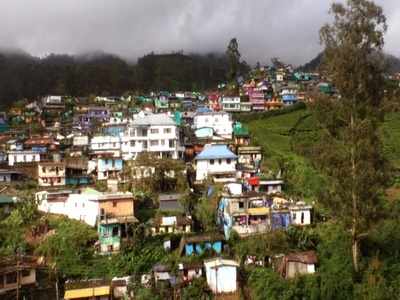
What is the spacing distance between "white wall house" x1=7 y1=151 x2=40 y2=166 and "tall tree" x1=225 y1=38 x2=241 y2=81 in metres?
39.4

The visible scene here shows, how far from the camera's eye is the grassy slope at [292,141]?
28.2 metres

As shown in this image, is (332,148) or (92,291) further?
(92,291)

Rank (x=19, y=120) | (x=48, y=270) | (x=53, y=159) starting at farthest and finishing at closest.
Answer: (x=19, y=120) < (x=53, y=159) < (x=48, y=270)

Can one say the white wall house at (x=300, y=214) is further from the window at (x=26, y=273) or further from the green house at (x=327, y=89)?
the window at (x=26, y=273)

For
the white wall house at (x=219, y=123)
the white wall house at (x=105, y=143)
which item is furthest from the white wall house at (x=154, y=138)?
the white wall house at (x=219, y=123)

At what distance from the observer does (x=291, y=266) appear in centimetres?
1959

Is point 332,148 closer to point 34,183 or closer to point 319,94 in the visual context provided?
point 319,94

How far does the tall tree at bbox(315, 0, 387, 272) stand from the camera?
16922 mm

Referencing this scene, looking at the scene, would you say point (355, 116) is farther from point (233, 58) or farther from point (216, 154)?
point (233, 58)

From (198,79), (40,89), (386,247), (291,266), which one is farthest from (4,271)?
(198,79)

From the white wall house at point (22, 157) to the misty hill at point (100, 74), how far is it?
107 feet

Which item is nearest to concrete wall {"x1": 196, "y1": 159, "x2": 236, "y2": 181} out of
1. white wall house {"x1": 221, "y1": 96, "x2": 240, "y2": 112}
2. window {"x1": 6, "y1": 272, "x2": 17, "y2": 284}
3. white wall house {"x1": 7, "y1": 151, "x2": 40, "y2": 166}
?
window {"x1": 6, "y1": 272, "x2": 17, "y2": 284}

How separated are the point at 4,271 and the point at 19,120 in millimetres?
38203

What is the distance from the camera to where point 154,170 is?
28984mm
